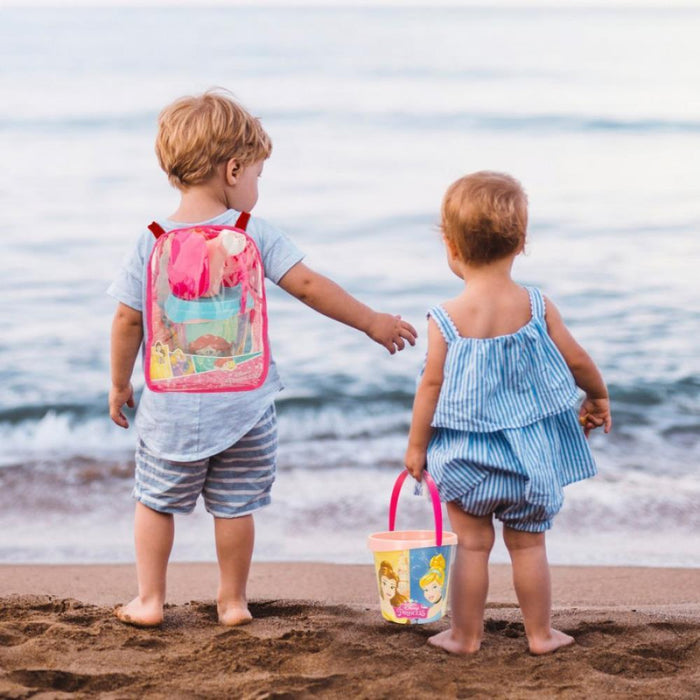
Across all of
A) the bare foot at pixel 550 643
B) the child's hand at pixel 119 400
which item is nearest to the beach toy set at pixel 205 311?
the child's hand at pixel 119 400

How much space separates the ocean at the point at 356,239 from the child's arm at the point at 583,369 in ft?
4.53

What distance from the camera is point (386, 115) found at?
19.4 metres

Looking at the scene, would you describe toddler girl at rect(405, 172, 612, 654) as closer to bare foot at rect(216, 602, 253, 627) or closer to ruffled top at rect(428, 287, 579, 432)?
ruffled top at rect(428, 287, 579, 432)

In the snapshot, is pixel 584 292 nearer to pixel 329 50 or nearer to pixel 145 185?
pixel 145 185

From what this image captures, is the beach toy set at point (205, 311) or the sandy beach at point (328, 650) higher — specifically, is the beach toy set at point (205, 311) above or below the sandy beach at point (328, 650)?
above

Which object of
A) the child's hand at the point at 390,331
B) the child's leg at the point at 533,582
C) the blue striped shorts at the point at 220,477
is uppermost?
the child's hand at the point at 390,331

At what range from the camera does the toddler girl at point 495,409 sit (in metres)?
2.74

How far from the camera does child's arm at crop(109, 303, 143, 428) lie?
9.92ft

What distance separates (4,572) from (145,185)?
426 inches

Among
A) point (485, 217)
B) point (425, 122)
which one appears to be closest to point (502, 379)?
point (485, 217)

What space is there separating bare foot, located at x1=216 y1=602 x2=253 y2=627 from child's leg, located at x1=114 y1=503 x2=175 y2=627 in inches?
7.2

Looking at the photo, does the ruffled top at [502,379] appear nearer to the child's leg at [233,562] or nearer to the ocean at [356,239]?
the child's leg at [233,562]

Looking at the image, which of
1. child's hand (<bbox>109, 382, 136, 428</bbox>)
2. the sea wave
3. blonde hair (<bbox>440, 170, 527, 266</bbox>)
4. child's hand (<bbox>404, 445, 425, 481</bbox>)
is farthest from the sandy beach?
the sea wave

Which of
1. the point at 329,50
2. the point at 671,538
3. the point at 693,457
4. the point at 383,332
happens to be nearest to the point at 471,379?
the point at 383,332
